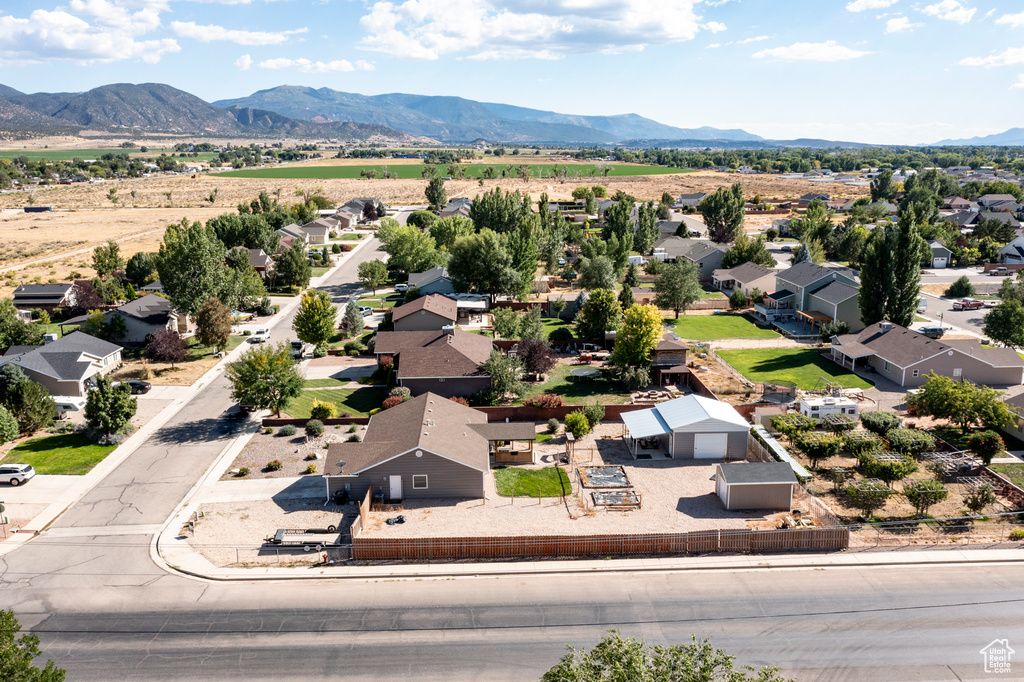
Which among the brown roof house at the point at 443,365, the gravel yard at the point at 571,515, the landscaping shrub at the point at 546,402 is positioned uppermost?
the brown roof house at the point at 443,365

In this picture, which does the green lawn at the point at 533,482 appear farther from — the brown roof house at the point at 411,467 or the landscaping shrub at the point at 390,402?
the landscaping shrub at the point at 390,402

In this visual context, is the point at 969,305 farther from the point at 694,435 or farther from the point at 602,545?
the point at 602,545

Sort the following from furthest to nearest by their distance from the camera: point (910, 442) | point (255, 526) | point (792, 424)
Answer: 1. point (792, 424)
2. point (910, 442)
3. point (255, 526)

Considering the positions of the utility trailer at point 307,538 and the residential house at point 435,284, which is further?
the residential house at point 435,284

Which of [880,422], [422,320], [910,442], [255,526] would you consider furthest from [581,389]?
[255,526]

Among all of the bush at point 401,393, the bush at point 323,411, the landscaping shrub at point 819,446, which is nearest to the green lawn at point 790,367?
the landscaping shrub at point 819,446

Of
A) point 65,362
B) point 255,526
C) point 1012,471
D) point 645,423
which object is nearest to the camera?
point 255,526
